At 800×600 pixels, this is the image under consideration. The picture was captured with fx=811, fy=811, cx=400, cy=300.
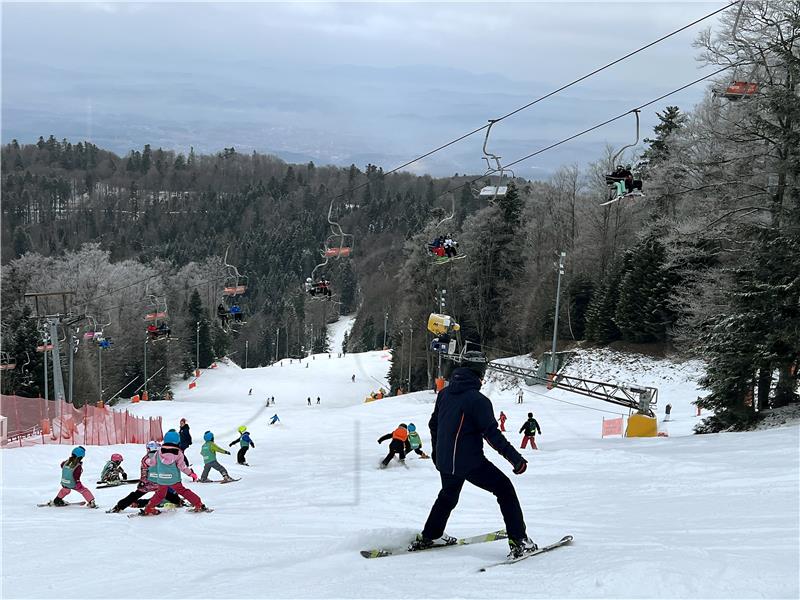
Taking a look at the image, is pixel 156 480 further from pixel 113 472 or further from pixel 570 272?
pixel 570 272

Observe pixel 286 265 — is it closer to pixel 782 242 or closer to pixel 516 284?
pixel 516 284

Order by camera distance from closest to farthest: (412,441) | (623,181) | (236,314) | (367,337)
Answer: (623,181), (412,441), (236,314), (367,337)

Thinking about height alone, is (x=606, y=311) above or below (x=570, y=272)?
below

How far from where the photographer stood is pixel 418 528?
9453mm

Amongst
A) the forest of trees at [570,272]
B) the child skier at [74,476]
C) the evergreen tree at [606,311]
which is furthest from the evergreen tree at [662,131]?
the child skier at [74,476]

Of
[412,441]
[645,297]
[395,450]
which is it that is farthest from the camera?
[645,297]

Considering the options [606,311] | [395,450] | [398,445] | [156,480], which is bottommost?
[395,450]

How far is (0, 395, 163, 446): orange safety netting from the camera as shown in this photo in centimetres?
2594

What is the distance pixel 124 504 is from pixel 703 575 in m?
8.41

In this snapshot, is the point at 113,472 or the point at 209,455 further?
the point at 209,455

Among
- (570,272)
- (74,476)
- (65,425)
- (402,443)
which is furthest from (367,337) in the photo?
(74,476)

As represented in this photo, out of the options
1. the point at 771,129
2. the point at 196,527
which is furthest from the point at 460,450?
the point at 771,129

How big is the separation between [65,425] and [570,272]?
40.7 metres

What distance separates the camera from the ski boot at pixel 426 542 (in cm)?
731
